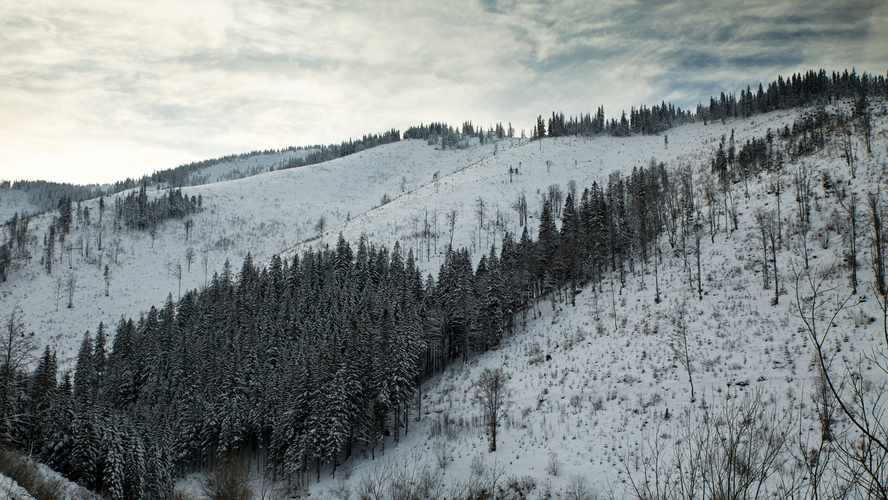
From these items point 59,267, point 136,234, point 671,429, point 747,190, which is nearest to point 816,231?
point 747,190

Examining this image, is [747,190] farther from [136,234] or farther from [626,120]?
[136,234]

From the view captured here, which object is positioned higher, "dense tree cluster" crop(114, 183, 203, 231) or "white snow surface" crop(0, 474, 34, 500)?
"dense tree cluster" crop(114, 183, 203, 231)

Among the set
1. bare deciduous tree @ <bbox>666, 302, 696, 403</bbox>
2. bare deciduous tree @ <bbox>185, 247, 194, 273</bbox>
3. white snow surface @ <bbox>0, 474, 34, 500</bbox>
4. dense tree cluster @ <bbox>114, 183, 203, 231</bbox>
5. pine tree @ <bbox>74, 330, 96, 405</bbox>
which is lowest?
pine tree @ <bbox>74, 330, 96, 405</bbox>

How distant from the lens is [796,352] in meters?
28.7

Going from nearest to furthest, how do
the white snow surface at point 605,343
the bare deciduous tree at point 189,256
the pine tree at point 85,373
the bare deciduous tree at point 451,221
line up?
the white snow surface at point 605,343 → the pine tree at point 85,373 → the bare deciduous tree at point 451,221 → the bare deciduous tree at point 189,256

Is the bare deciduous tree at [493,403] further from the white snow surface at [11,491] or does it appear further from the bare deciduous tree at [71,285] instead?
the bare deciduous tree at [71,285]

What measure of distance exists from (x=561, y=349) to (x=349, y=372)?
22533mm

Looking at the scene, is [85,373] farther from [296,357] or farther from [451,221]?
[451,221]

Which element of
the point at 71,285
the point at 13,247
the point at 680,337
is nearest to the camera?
the point at 680,337

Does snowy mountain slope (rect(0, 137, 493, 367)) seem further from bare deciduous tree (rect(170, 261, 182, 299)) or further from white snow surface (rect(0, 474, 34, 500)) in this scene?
white snow surface (rect(0, 474, 34, 500))

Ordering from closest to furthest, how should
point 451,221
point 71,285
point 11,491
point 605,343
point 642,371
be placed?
point 11,491
point 642,371
point 605,343
point 71,285
point 451,221

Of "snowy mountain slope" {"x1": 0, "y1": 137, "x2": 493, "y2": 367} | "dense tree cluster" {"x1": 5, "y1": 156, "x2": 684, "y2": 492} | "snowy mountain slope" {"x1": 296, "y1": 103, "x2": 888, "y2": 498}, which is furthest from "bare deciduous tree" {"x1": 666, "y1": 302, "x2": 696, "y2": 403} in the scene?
"snowy mountain slope" {"x1": 0, "y1": 137, "x2": 493, "y2": 367}

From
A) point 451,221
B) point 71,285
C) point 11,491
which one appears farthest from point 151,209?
point 11,491

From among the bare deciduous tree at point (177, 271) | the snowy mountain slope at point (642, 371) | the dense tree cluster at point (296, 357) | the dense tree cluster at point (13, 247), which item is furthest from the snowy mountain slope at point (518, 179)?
the dense tree cluster at point (13, 247)
